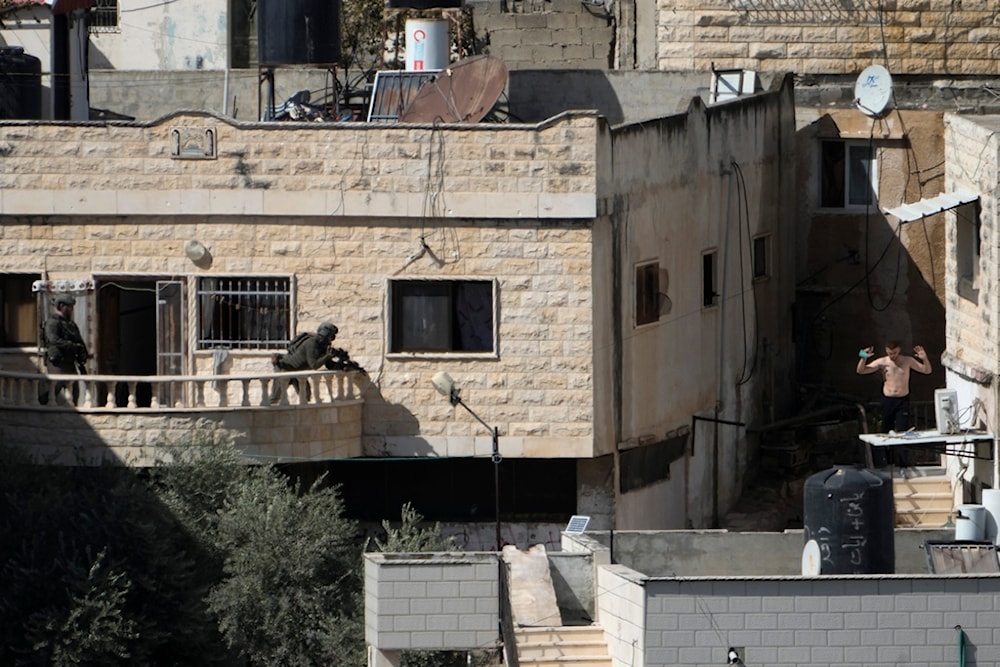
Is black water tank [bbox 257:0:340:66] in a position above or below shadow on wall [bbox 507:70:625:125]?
above

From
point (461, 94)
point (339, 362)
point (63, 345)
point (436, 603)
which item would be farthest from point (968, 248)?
point (63, 345)

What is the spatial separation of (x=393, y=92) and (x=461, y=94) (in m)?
1.78

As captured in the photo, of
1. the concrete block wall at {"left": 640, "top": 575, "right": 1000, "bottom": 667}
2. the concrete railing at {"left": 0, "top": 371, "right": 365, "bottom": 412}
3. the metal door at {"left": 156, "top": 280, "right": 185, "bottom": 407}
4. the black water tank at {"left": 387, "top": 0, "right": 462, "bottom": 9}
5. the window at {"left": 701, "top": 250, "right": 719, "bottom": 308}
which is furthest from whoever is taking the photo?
the black water tank at {"left": 387, "top": 0, "right": 462, "bottom": 9}

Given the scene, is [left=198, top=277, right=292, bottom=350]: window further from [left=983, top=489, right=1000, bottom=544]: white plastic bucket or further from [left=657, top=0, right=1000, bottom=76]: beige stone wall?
[left=657, top=0, right=1000, bottom=76]: beige stone wall

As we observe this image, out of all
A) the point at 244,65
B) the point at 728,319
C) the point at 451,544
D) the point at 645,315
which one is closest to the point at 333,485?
the point at 451,544

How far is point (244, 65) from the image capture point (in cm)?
4597

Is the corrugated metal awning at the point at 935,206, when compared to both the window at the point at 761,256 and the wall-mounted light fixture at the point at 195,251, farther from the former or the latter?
the wall-mounted light fixture at the point at 195,251

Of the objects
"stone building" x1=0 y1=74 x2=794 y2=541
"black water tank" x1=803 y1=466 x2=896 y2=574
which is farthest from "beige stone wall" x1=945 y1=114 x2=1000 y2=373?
"black water tank" x1=803 y1=466 x2=896 y2=574

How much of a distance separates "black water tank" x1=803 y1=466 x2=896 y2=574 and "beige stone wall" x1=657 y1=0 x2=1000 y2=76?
14.9 m


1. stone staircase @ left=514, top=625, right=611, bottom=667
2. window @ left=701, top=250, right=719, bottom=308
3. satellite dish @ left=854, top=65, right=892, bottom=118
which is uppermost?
satellite dish @ left=854, top=65, right=892, bottom=118

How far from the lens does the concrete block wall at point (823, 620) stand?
25.0m

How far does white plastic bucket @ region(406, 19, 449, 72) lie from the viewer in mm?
37750

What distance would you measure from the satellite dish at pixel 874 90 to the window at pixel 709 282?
4404 millimetres

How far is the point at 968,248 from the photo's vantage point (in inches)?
1340
